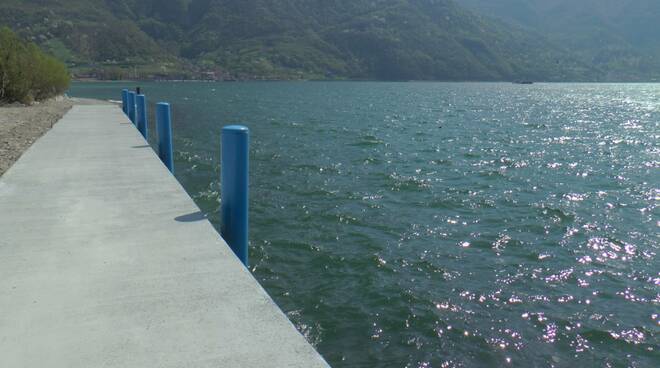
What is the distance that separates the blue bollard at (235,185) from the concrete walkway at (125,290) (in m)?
0.30

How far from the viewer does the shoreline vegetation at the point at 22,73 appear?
83.7ft

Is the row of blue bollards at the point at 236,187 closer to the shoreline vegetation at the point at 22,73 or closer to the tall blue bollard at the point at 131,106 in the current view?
the tall blue bollard at the point at 131,106

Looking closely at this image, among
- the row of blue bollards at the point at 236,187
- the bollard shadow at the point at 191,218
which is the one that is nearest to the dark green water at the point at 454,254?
the row of blue bollards at the point at 236,187

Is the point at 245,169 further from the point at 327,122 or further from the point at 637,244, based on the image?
the point at 327,122

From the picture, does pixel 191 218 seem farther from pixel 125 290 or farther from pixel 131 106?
pixel 131 106

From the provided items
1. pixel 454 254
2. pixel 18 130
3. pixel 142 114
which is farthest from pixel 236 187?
pixel 18 130

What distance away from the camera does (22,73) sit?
26500 mm

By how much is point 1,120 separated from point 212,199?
11.2 metres

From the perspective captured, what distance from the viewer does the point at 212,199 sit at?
42.3ft

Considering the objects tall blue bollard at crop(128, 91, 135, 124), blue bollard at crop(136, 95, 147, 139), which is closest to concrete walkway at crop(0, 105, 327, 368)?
blue bollard at crop(136, 95, 147, 139)

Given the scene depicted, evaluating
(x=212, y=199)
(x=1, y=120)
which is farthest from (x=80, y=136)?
(x=1, y=120)

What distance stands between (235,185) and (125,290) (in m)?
1.89

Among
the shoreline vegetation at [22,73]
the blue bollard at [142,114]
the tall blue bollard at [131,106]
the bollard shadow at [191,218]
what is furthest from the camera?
the shoreline vegetation at [22,73]

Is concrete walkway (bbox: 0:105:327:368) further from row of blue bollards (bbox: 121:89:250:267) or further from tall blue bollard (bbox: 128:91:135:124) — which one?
tall blue bollard (bbox: 128:91:135:124)
